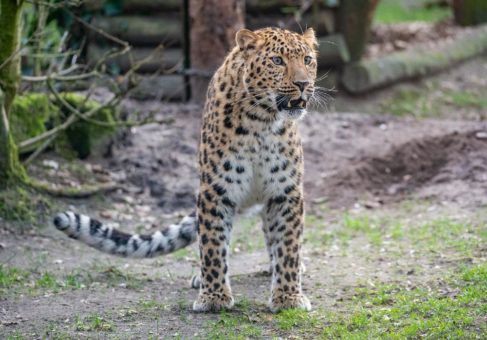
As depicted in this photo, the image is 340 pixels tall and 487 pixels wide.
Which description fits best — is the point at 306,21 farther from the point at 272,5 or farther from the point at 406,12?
the point at 406,12

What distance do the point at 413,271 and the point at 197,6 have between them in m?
6.67

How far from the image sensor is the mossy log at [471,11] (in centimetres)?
1980

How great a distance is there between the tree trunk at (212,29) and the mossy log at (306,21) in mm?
1540

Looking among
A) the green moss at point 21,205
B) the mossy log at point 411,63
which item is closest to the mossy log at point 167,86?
the mossy log at point 411,63

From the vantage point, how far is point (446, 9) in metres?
23.3

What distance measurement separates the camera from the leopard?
23.8 ft

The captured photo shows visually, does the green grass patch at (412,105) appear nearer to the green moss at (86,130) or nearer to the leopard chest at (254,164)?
the green moss at (86,130)

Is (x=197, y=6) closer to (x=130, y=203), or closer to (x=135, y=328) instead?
(x=130, y=203)

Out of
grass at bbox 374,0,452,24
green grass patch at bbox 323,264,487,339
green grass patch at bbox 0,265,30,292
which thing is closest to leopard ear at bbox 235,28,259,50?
green grass patch at bbox 323,264,487,339

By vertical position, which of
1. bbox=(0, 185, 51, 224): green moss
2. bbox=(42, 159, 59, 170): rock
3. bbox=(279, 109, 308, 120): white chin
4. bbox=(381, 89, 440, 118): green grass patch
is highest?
bbox=(279, 109, 308, 120): white chin

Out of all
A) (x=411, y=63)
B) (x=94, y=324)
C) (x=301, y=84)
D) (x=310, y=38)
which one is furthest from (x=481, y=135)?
(x=94, y=324)

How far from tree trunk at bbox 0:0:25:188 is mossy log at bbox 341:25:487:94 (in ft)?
25.0

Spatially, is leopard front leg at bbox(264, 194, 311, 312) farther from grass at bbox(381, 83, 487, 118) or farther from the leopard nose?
grass at bbox(381, 83, 487, 118)

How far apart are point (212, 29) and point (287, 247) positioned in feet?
22.0
